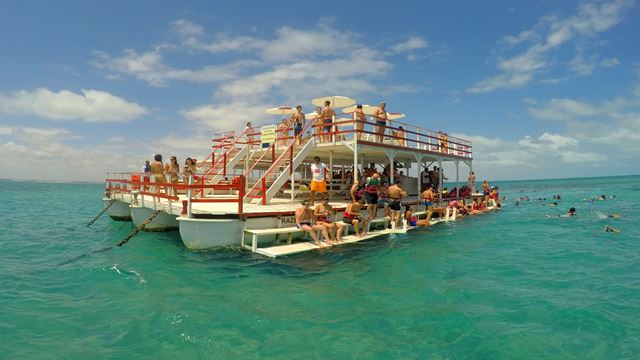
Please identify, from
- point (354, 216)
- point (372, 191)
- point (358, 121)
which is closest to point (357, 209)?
point (354, 216)

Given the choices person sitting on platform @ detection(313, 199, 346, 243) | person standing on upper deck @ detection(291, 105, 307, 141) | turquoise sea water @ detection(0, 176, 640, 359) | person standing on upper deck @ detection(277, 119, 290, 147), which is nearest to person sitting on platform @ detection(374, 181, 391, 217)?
turquoise sea water @ detection(0, 176, 640, 359)

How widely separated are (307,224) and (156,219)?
26.4ft

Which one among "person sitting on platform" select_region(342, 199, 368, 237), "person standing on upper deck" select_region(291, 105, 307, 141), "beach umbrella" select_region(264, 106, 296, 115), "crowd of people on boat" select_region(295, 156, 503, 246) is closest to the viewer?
"crowd of people on boat" select_region(295, 156, 503, 246)

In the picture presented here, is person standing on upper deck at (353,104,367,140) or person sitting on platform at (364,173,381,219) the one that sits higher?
person standing on upper deck at (353,104,367,140)

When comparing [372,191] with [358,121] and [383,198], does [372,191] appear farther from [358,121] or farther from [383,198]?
[358,121]

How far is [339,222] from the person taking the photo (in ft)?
44.3

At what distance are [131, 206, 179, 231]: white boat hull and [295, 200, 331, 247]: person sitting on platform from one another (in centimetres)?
730

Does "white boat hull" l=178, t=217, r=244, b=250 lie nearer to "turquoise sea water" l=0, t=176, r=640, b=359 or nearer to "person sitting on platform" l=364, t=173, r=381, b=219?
"turquoise sea water" l=0, t=176, r=640, b=359

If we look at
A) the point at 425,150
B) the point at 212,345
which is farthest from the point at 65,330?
the point at 425,150

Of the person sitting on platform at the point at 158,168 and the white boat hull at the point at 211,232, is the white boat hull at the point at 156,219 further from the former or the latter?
the white boat hull at the point at 211,232

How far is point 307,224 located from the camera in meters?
12.0

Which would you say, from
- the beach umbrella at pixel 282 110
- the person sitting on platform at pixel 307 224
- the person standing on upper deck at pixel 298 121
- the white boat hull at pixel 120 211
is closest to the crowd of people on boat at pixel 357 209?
the person sitting on platform at pixel 307 224

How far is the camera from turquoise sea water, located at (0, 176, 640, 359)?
18.0 feet

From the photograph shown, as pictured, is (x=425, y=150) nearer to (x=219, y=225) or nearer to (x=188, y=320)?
(x=219, y=225)
